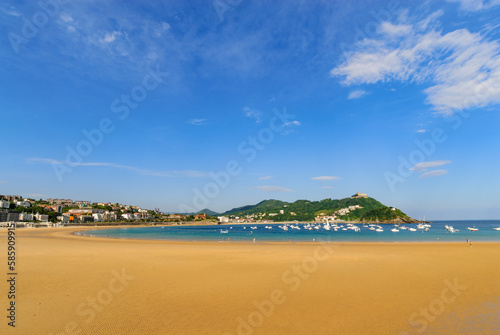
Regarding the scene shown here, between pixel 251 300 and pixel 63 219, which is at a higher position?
pixel 63 219

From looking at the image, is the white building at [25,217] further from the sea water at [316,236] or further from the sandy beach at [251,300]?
the sandy beach at [251,300]

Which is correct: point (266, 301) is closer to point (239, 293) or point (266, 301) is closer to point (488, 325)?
point (239, 293)

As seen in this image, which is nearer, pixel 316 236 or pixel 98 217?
pixel 316 236

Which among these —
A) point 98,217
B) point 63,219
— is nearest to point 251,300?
point 63,219

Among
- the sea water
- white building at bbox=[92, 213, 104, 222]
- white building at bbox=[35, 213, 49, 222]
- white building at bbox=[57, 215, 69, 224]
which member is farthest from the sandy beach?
white building at bbox=[92, 213, 104, 222]

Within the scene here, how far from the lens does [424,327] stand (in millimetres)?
8578

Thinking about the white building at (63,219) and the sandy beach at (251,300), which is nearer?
the sandy beach at (251,300)

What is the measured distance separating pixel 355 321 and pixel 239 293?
17.3 ft

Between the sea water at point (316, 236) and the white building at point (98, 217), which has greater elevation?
the white building at point (98, 217)

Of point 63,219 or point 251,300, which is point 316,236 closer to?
A: point 251,300

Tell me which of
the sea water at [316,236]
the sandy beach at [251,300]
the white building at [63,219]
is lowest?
the sea water at [316,236]

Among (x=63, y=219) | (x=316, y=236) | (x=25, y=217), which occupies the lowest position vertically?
(x=316, y=236)

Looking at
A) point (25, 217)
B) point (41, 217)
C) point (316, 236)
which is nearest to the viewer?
point (316, 236)

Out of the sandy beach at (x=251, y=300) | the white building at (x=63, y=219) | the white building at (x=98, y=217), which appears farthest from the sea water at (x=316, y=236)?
the white building at (x=98, y=217)
